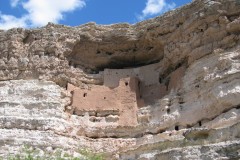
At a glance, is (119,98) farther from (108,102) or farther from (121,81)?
(121,81)

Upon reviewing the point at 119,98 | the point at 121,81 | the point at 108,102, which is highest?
the point at 121,81

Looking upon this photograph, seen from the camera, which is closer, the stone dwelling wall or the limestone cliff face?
the limestone cliff face

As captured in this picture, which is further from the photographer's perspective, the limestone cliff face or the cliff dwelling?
the cliff dwelling

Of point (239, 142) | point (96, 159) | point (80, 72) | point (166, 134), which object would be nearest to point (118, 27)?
point (80, 72)

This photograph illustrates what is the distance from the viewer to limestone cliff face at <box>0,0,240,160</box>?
58.2 ft

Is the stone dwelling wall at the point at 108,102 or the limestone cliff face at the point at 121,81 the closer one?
the limestone cliff face at the point at 121,81

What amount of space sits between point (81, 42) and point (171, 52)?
4.69 m

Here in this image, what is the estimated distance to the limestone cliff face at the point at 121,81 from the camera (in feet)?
58.2

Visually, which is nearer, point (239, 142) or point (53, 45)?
point (239, 142)

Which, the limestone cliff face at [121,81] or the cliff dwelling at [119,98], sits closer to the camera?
the limestone cliff face at [121,81]

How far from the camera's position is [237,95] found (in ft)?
52.6

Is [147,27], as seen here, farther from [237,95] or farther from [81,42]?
[237,95]

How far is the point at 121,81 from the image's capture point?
2150 cm

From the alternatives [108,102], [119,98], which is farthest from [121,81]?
[108,102]
